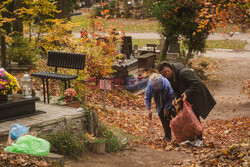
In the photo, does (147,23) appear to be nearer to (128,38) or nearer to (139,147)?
(128,38)

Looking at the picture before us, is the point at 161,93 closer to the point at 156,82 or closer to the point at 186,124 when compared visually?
the point at 156,82

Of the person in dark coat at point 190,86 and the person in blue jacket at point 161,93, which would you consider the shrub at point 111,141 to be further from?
the person in dark coat at point 190,86

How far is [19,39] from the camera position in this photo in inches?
621

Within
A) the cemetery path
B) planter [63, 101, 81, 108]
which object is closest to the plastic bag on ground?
the cemetery path

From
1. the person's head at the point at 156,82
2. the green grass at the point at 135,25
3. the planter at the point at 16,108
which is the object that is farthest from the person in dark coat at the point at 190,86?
the green grass at the point at 135,25

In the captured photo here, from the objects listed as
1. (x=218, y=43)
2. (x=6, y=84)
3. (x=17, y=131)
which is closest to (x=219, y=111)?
(x=6, y=84)

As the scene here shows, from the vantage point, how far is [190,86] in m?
7.98

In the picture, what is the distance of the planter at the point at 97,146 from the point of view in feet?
23.6

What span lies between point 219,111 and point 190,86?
5.84 meters

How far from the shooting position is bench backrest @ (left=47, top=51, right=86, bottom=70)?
397 inches

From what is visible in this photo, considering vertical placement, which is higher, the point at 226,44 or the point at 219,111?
the point at 226,44

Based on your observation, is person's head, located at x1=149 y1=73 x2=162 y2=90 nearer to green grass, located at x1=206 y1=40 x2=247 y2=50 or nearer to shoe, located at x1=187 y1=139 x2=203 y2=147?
shoe, located at x1=187 y1=139 x2=203 y2=147

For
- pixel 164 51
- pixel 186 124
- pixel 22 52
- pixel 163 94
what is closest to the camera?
pixel 186 124

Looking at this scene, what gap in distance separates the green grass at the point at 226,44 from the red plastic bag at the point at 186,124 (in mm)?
20390
